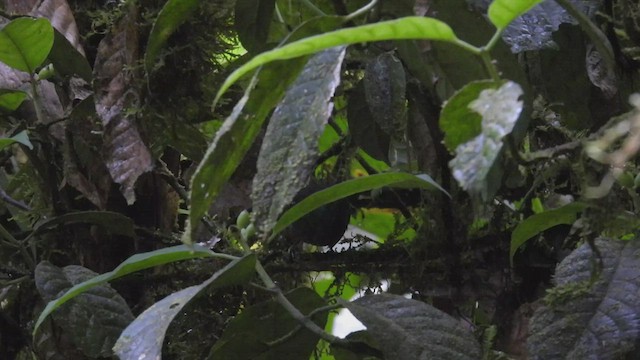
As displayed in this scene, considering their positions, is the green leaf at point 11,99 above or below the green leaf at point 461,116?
below

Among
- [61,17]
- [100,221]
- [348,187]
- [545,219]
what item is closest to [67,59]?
[61,17]

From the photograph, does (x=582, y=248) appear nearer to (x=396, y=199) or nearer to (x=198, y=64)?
(x=396, y=199)

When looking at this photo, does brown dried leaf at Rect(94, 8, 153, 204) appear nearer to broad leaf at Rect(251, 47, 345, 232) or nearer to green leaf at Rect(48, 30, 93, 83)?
green leaf at Rect(48, 30, 93, 83)

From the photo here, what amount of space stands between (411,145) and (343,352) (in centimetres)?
26

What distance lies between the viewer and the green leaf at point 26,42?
0.82 metres

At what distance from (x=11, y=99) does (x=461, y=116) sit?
0.62 m

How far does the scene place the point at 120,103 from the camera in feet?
2.87

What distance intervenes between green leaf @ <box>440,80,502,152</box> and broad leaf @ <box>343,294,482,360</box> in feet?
0.61

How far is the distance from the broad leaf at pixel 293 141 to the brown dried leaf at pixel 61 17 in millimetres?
485

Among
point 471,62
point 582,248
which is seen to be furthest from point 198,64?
point 582,248

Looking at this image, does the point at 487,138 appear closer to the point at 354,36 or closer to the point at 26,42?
the point at 354,36

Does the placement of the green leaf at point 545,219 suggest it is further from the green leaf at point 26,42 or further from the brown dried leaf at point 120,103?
the green leaf at point 26,42

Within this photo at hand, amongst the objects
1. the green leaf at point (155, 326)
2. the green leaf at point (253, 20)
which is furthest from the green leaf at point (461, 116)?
the green leaf at point (253, 20)

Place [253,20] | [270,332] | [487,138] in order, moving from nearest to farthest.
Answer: [487,138] → [270,332] → [253,20]
